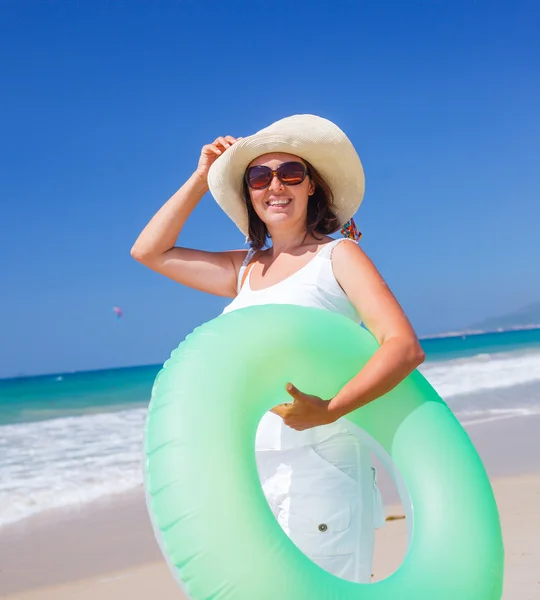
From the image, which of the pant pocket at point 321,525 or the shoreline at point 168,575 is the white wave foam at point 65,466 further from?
the pant pocket at point 321,525

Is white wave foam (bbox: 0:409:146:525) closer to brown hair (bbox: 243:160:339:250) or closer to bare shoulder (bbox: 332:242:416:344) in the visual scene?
brown hair (bbox: 243:160:339:250)

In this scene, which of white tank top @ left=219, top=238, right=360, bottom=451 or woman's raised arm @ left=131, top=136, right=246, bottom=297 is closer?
white tank top @ left=219, top=238, right=360, bottom=451

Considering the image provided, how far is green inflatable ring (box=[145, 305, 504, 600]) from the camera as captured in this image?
1.38m

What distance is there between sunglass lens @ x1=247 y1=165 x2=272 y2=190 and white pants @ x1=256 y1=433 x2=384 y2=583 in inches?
29.5

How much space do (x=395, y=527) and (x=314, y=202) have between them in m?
2.64

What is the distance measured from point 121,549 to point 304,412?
2847 mm

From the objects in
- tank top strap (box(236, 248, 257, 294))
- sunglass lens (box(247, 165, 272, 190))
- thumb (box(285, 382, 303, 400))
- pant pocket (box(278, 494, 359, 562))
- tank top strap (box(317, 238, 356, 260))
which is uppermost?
sunglass lens (box(247, 165, 272, 190))

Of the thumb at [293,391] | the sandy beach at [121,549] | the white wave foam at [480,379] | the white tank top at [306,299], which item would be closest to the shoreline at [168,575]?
the sandy beach at [121,549]

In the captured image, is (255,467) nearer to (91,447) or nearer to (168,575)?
(168,575)

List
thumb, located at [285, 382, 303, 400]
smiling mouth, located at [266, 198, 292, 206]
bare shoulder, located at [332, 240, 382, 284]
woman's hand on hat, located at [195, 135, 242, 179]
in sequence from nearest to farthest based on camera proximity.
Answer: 1. thumb, located at [285, 382, 303, 400]
2. bare shoulder, located at [332, 240, 382, 284]
3. smiling mouth, located at [266, 198, 292, 206]
4. woman's hand on hat, located at [195, 135, 242, 179]

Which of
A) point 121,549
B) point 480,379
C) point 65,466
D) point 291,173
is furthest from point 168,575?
point 480,379

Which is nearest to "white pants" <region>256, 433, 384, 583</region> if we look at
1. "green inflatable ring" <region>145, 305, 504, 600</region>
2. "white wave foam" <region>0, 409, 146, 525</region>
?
"green inflatable ring" <region>145, 305, 504, 600</region>

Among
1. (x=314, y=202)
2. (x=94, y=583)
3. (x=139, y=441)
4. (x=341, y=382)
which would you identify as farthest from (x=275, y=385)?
(x=139, y=441)

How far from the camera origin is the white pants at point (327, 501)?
1.67 metres
